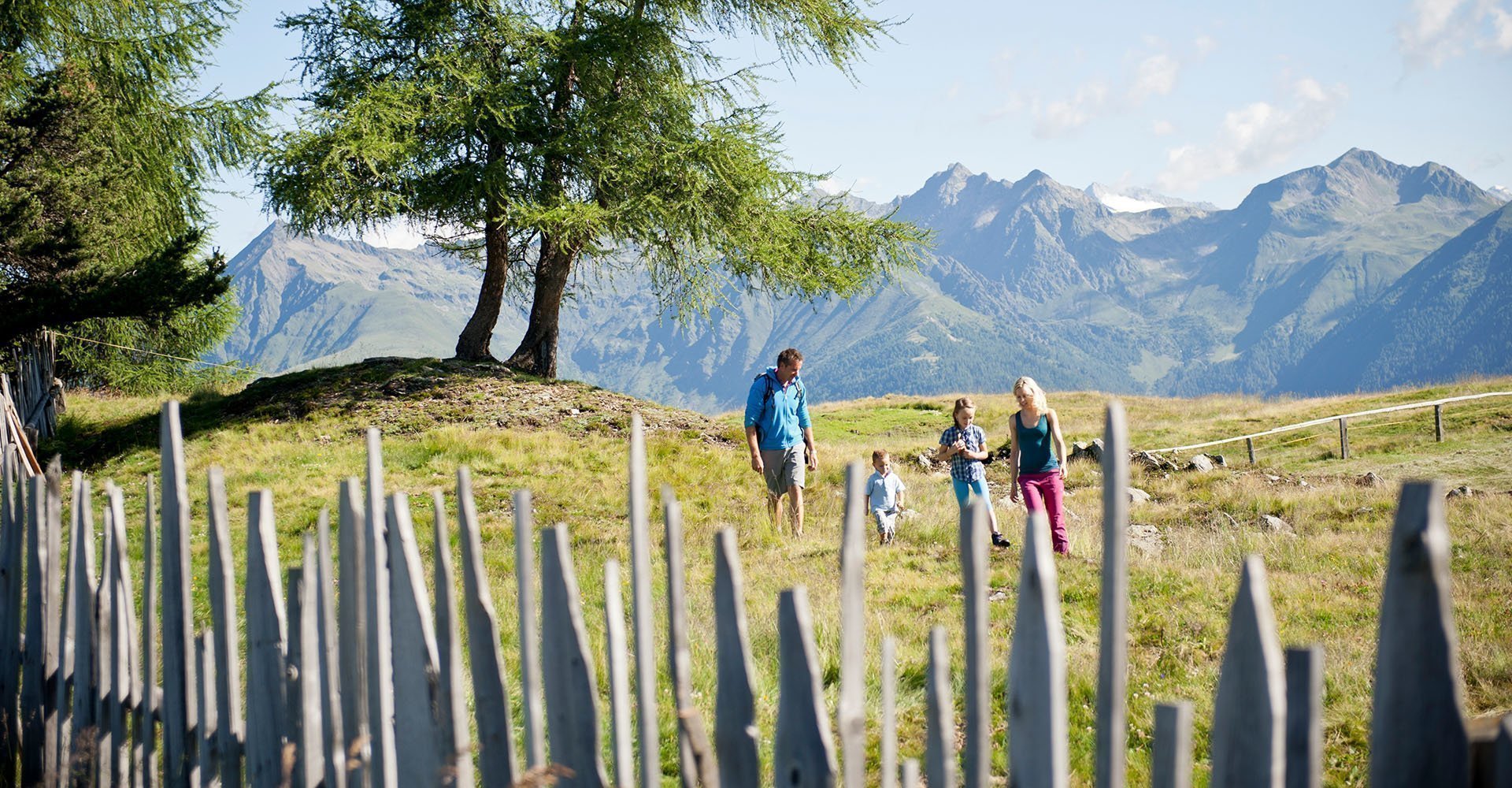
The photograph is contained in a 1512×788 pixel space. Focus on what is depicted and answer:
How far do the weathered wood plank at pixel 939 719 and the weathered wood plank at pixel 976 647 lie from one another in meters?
0.04

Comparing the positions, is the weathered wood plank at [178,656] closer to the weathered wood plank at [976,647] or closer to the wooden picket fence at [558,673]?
the wooden picket fence at [558,673]

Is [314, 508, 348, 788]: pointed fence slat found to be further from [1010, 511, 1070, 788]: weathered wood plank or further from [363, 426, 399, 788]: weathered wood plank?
[1010, 511, 1070, 788]: weathered wood plank

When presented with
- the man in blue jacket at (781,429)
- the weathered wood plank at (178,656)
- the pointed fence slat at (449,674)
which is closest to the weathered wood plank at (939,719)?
the pointed fence slat at (449,674)

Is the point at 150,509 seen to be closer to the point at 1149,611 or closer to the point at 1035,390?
the point at 1149,611

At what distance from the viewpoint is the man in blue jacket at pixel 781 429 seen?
858 centimetres

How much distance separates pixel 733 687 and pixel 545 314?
52.8 ft

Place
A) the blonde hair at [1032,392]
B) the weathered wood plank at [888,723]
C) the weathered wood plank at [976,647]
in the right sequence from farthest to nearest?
the blonde hair at [1032,392]
the weathered wood plank at [888,723]
the weathered wood plank at [976,647]

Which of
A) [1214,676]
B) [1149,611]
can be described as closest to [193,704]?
[1214,676]

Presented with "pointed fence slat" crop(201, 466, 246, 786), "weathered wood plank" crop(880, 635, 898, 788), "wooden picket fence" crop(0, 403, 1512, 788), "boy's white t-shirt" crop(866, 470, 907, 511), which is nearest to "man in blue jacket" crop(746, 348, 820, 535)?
"boy's white t-shirt" crop(866, 470, 907, 511)

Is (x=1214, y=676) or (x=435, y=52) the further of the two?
(x=435, y=52)

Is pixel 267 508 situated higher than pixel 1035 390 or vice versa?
pixel 1035 390

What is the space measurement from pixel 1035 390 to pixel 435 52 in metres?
12.2

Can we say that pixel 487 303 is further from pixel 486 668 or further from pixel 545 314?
pixel 486 668

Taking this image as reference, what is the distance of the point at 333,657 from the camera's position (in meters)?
2.28
